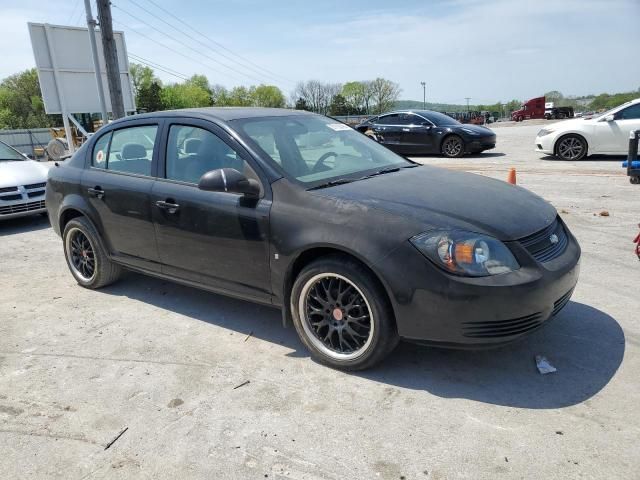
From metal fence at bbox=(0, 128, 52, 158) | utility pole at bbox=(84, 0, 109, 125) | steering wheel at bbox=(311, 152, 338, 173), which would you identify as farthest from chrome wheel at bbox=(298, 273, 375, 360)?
metal fence at bbox=(0, 128, 52, 158)

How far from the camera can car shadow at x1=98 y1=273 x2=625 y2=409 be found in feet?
9.76

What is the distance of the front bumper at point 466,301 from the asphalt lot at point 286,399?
14.7 inches

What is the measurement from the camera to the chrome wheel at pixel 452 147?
1424 centimetres

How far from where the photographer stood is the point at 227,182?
11.1 ft


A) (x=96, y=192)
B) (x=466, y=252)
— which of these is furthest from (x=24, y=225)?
(x=466, y=252)

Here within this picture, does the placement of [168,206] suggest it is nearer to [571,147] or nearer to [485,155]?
[571,147]

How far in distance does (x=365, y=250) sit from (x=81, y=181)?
3.13 m

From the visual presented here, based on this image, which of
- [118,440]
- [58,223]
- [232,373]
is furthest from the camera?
[58,223]

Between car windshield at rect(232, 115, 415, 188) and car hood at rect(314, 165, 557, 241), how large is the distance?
0.25 meters

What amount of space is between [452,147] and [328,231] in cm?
1212

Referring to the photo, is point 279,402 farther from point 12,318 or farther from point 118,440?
point 12,318

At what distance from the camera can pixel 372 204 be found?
315cm

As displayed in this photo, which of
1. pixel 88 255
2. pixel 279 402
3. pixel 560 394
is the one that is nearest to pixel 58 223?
pixel 88 255

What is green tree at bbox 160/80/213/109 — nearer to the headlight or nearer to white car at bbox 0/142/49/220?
white car at bbox 0/142/49/220
